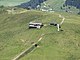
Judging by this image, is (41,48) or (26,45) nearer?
(41,48)

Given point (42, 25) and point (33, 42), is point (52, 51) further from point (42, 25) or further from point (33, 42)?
point (42, 25)

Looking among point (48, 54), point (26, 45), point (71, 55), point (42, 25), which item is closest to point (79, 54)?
point (71, 55)

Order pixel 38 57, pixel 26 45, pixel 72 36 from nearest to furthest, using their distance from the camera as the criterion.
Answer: pixel 38 57 → pixel 26 45 → pixel 72 36

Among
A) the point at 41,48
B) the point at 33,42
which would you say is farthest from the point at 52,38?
the point at 41,48

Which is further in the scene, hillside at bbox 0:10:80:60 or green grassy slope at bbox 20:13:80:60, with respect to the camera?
hillside at bbox 0:10:80:60

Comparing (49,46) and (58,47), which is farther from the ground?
(49,46)

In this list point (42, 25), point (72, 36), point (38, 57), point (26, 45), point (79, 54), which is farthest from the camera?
point (42, 25)

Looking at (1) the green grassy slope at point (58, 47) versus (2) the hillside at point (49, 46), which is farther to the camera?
(2) the hillside at point (49, 46)
